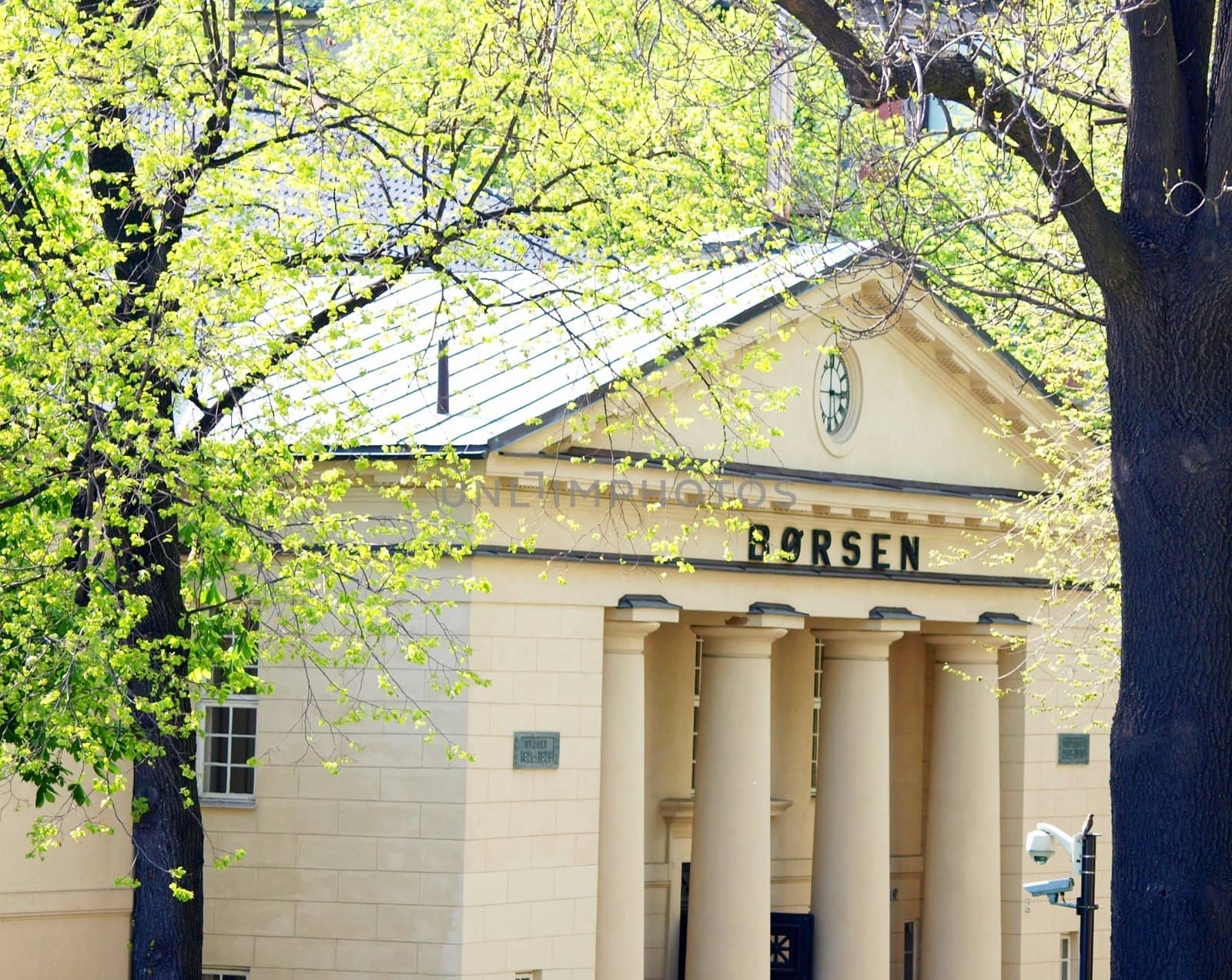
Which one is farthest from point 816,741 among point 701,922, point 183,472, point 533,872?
point 183,472

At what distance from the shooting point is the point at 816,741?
91.6 ft

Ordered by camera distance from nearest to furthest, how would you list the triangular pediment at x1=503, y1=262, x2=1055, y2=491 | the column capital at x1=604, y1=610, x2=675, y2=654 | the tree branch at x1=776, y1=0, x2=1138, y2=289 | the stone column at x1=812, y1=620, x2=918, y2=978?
the tree branch at x1=776, y1=0, x2=1138, y2=289, the column capital at x1=604, y1=610, x2=675, y2=654, the triangular pediment at x1=503, y1=262, x2=1055, y2=491, the stone column at x1=812, y1=620, x2=918, y2=978

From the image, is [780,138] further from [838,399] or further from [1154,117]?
[838,399]

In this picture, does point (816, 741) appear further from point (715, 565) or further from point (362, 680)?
point (362, 680)

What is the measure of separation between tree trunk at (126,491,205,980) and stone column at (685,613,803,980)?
29.9 feet

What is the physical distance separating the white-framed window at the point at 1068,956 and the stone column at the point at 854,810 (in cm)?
385

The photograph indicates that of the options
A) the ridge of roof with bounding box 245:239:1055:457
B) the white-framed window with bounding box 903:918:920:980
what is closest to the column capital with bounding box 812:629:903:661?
the ridge of roof with bounding box 245:239:1055:457

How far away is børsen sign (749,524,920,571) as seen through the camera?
23625 mm

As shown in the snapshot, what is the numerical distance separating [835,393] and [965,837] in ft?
21.2

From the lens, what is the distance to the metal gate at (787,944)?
25234 mm

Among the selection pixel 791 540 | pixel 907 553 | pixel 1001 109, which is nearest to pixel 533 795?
pixel 791 540

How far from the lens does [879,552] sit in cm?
2506

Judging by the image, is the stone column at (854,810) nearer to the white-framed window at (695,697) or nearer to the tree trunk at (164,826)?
the white-framed window at (695,697)

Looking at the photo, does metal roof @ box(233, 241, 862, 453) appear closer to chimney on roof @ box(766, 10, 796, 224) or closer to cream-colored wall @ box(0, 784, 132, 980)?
chimney on roof @ box(766, 10, 796, 224)
